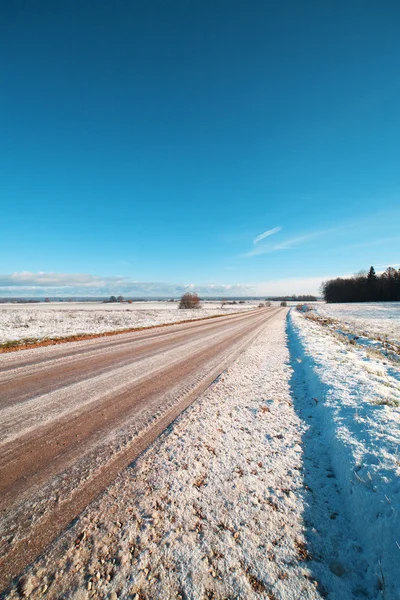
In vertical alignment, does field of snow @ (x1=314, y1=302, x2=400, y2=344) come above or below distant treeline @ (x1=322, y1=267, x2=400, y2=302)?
below

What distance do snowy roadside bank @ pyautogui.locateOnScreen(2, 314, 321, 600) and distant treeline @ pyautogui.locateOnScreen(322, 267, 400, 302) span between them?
9020 centimetres

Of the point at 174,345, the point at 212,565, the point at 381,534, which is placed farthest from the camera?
the point at 174,345

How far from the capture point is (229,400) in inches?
226

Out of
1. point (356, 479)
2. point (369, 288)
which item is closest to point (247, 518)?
point (356, 479)

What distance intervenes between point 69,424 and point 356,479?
4.59 m

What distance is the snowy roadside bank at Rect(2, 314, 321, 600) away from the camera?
1.97 m

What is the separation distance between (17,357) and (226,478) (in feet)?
32.0

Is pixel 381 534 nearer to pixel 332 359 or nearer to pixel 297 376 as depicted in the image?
pixel 297 376

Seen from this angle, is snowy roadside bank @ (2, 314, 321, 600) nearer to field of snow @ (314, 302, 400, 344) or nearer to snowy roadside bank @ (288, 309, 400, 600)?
snowy roadside bank @ (288, 309, 400, 600)

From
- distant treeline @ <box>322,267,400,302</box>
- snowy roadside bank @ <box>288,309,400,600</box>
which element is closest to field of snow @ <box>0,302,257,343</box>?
snowy roadside bank @ <box>288,309,400,600</box>

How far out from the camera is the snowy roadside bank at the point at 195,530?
6.46ft

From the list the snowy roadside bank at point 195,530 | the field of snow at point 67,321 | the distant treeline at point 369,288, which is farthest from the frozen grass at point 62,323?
the distant treeline at point 369,288

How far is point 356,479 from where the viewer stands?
3.08 metres

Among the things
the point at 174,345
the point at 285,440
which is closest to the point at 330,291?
the point at 174,345
